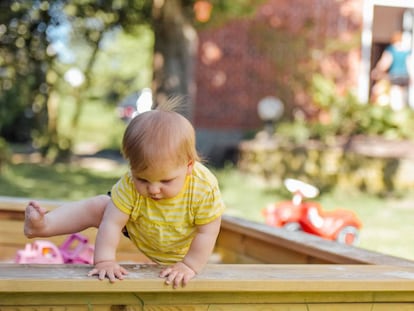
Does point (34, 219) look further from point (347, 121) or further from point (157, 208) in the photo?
point (347, 121)

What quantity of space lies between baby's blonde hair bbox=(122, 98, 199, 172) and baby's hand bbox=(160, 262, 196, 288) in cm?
28

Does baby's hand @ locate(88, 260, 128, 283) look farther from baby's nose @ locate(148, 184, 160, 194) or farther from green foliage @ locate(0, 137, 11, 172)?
green foliage @ locate(0, 137, 11, 172)

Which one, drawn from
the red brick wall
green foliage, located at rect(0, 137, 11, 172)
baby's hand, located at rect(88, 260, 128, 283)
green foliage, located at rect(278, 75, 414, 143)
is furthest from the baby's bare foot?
the red brick wall

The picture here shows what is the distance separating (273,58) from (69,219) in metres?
10.0

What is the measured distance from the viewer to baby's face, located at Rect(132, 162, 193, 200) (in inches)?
91.0

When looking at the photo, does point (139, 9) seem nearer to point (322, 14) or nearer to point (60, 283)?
point (322, 14)

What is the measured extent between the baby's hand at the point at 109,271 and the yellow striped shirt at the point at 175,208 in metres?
0.24

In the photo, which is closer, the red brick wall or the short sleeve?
the short sleeve

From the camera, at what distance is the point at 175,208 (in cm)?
248

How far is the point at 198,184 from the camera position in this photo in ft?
8.19

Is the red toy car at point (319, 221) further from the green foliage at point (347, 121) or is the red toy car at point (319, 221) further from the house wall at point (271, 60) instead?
the house wall at point (271, 60)

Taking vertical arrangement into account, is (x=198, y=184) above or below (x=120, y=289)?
above

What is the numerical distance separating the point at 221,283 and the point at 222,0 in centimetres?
709

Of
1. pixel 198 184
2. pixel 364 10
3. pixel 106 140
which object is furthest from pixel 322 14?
pixel 198 184
